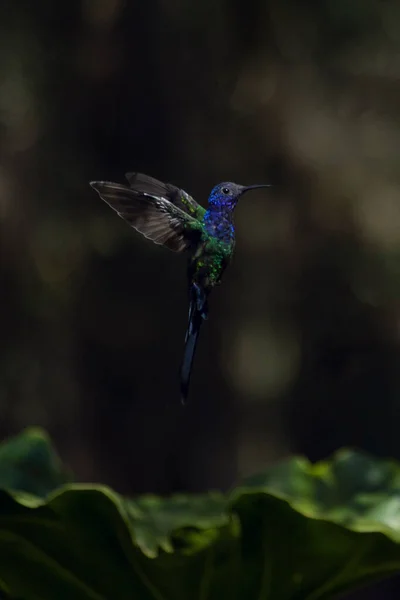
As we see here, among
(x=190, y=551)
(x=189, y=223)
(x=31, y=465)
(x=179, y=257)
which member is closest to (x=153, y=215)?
(x=189, y=223)

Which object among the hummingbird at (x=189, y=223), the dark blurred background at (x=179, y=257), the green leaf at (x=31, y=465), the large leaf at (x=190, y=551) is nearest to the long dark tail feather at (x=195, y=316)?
the hummingbird at (x=189, y=223)

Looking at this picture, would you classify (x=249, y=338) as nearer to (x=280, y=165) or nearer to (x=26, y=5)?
(x=280, y=165)

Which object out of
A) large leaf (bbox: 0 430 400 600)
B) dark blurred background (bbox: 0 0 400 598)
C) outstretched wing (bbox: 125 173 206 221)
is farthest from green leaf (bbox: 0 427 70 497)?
dark blurred background (bbox: 0 0 400 598)

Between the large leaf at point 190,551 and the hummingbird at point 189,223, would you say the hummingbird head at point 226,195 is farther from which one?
the large leaf at point 190,551

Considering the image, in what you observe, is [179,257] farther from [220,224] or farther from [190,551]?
[220,224]

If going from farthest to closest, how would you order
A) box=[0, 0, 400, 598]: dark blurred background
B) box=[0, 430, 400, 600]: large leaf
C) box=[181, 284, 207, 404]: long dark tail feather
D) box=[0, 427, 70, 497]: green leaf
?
box=[0, 0, 400, 598]: dark blurred background, box=[0, 427, 70, 497]: green leaf, box=[0, 430, 400, 600]: large leaf, box=[181, 284, 207, 404]: long dark tail feather

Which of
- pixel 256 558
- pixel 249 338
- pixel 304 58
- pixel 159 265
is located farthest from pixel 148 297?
pixel 256 558

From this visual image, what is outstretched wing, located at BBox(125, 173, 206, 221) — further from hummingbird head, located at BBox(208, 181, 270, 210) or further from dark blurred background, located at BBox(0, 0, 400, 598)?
dark blurred background, located at BBox(0, 0, 400, 598)
